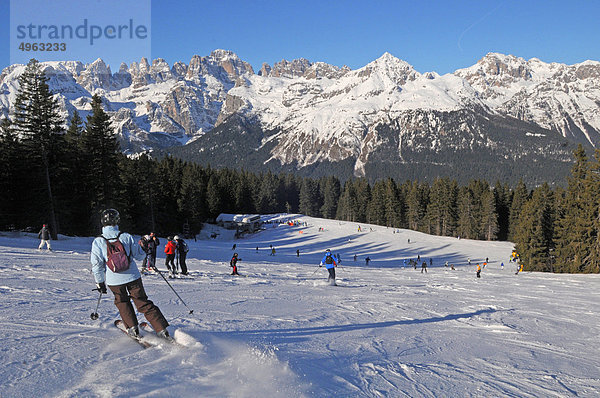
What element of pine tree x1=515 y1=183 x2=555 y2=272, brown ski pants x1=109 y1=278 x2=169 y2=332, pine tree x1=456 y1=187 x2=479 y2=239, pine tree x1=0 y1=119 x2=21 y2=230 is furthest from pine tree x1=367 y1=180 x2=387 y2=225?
brown ski pants x1=109 y1=278 x2=169 y2=332

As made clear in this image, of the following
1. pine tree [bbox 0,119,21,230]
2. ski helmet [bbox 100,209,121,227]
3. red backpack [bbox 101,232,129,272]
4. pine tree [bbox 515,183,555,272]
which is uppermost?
pine tree [bbox 0,119,21,230]

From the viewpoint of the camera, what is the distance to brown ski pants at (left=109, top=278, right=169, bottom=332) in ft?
19.0

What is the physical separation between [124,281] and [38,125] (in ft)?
105

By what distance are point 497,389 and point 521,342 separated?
3321mm

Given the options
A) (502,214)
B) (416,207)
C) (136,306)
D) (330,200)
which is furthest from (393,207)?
(136,306)

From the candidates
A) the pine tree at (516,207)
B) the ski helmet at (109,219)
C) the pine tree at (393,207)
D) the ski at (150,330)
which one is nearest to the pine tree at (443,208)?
the pine tree at (393,207)

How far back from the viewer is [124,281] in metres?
5.82

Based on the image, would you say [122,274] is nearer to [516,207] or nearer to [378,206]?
[516,207]

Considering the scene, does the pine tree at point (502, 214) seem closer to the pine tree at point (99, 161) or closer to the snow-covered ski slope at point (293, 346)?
the pine tree at point (99, 161)

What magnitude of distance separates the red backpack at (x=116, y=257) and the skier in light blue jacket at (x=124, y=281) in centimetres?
4

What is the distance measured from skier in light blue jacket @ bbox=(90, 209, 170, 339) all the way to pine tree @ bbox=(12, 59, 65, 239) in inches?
1126

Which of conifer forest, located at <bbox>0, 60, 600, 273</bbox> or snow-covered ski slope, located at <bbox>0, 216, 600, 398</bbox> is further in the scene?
conifer forest, located at <bbox>0, 60, 600, 273</bbox>

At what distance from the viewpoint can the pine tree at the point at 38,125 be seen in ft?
98.9

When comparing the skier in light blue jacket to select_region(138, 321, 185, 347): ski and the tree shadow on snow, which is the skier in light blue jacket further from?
the tree shadow on snow
